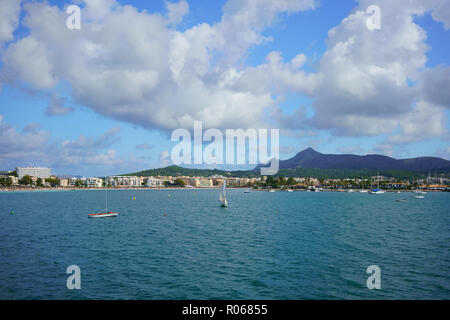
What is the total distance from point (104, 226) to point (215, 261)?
29195 mm

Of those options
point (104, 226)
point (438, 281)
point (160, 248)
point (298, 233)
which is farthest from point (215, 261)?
point (104, 226)

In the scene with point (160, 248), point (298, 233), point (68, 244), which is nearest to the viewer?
point (160, 248)

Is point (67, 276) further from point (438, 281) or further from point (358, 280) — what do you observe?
point (438, 281)

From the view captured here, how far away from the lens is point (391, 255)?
29.8 m

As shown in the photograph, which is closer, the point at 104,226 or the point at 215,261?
the point at 215,261

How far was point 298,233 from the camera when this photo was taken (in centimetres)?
4306

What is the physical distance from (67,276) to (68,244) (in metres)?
13.5
